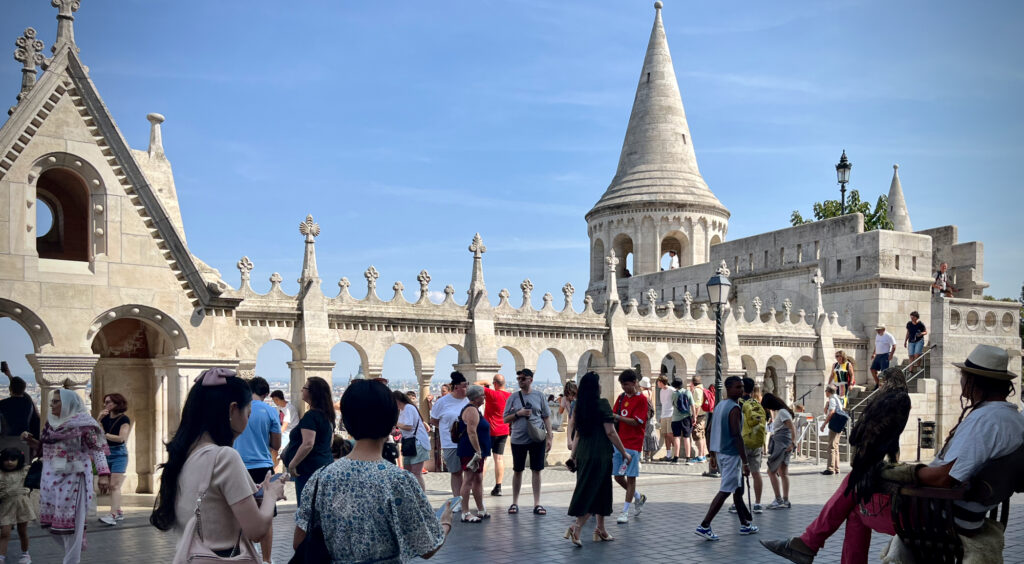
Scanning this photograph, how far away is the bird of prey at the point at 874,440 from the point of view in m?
5.04

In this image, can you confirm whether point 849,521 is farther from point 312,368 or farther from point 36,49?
point 312,368

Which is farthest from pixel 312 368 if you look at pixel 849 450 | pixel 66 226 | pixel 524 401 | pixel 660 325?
pixel 849 450

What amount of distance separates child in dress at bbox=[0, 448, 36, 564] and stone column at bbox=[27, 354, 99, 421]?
2.63 metres

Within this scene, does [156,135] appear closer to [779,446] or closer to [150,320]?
[150,320]

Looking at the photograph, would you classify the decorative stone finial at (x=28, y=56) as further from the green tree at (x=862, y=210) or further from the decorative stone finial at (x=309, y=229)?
the green tree at (x=862, y=210)

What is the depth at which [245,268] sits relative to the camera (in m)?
17.6

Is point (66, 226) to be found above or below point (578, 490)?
above

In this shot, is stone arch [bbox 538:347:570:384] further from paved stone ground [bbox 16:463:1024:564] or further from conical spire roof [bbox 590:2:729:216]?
conical spire roof [bbox 590:2:729:216]

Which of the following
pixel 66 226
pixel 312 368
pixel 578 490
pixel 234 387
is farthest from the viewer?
pixel 312 368

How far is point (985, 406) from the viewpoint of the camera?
4.61 meters

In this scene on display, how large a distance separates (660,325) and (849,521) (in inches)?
752

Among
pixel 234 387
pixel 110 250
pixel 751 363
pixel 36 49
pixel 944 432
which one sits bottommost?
pixel 944 432

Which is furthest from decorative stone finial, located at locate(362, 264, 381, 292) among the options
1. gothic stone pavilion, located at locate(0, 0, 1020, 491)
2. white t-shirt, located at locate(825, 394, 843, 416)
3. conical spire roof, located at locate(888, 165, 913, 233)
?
conical spire roof, located at locate(888, 165, 913, 233)

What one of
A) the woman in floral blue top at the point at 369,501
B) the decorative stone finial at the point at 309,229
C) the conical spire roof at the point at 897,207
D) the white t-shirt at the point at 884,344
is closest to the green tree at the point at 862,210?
the conical spire roof at the point at 897,207
